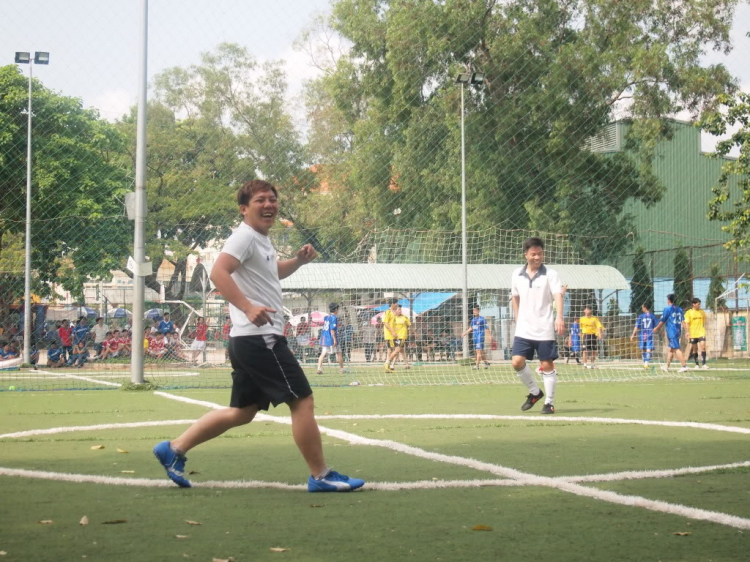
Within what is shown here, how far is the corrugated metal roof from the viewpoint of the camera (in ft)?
91.5

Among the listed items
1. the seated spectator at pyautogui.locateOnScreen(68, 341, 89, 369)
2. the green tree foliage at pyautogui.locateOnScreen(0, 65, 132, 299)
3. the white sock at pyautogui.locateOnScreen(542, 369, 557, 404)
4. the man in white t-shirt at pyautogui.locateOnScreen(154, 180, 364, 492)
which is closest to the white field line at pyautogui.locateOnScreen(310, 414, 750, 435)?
the white sock at pyautogui.locateOnScreen(542, 369, 557, 404)

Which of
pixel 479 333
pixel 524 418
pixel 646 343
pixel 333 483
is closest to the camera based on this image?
pixel 333 483

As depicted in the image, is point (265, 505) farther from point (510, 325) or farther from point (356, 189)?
point (510, 325)

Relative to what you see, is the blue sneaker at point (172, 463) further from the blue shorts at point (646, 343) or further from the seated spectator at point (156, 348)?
the seated spectator at point (156, 348)

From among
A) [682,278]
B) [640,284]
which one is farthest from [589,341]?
[682,278]

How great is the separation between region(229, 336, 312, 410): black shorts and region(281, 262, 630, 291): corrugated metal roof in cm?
2167

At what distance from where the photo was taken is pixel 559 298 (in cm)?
1072

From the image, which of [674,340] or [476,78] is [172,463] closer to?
[674,340]

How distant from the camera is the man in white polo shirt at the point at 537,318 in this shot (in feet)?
35.3

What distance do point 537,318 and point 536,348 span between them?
365 millimetres

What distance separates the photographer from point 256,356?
18.2ft

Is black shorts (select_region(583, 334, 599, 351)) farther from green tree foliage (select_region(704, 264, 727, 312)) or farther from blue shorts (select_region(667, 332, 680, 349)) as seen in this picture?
green tree foliage (select_region(704, 264, 727, 312))

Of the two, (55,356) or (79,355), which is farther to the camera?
(79,355)

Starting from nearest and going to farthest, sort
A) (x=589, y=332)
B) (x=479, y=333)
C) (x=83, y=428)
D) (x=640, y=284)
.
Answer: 1. (x=83, y=428)
2. (x=479, y=333)
3. (x=589, y=332)
4. (x=640, y=284)
